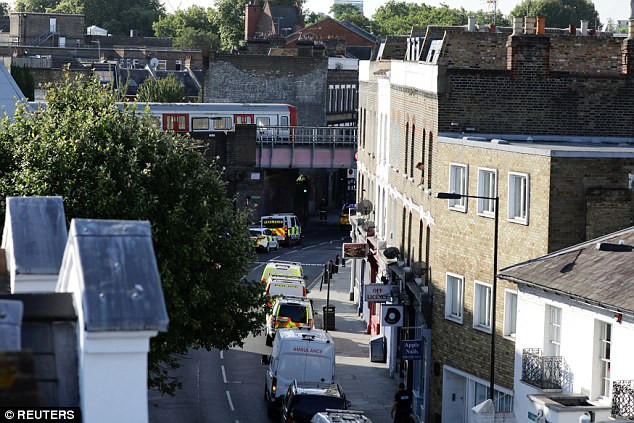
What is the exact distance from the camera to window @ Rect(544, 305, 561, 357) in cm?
2914

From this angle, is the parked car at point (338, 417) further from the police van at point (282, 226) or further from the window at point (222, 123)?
the window at point (222, 123)

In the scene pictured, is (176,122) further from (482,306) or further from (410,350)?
(482,306)

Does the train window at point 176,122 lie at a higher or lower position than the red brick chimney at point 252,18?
lower

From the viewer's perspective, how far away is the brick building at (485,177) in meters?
32.2

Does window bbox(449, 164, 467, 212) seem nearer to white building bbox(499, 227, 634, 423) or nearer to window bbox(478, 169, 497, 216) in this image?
window bbox(478, 169, 497, 216)

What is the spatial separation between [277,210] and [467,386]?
54429 millimetres

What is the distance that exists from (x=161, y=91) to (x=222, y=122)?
1934 cm

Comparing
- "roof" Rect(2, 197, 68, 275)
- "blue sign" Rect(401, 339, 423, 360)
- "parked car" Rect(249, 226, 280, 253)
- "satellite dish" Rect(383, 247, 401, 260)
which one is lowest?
"parked car" Rect(249, 226, 280, 253)

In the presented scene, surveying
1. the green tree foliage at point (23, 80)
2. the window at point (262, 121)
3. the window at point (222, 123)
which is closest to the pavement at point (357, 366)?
the green tree foliage at point (23, 80)

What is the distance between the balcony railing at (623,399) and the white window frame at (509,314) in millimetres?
7255

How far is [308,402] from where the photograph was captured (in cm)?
3372

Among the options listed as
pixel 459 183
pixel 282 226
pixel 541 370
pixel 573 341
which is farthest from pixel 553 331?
pixel 282 226

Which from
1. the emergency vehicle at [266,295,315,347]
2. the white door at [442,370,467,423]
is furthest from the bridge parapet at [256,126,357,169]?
the white door at [442,370,467,423]

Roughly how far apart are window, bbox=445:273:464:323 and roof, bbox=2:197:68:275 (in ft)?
75.5
